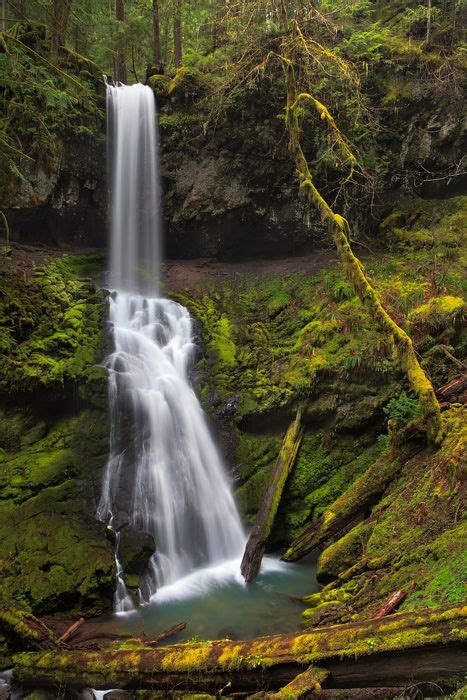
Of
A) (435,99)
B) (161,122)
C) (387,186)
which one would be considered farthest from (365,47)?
(161,122)

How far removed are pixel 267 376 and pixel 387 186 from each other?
6943 millimetres

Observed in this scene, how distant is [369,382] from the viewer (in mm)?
8906

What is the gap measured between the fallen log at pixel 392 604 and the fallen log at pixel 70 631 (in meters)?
3.57

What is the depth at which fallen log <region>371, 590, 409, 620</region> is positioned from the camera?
4364 mm

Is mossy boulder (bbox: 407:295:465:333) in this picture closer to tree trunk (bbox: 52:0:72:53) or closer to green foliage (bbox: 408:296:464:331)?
green foliage (bbox: 408:296:464:331)

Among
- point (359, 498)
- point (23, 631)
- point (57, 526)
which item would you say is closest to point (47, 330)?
point (57, 526)

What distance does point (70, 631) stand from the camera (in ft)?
18.3

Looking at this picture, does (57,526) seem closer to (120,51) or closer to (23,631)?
(23,631)

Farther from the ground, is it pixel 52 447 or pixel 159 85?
pixel 159 85

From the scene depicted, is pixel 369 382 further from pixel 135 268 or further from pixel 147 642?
pixel 135 268

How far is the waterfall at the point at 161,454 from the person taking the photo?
7781 millimetres

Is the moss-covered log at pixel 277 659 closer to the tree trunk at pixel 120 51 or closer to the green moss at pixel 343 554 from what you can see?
the green moss at pixel 343 554

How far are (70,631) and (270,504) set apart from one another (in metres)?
3.81

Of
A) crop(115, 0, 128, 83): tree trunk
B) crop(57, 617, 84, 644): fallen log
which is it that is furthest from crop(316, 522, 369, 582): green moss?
crop(115, 0, 128, 83): tree trunk
